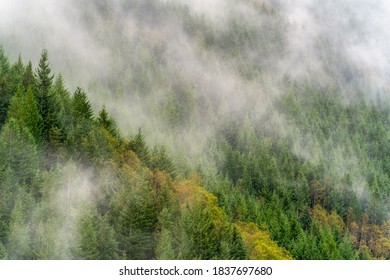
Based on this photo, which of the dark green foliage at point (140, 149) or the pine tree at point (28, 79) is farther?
the dark green foliage at point (140, 149)

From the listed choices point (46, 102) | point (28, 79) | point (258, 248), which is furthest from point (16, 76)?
point (258, 248)

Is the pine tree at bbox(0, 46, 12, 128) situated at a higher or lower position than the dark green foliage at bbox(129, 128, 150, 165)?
higher

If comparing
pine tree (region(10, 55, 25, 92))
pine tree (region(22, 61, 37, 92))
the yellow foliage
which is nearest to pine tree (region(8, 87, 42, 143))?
pine tree (region(10, 55, 25, 92))

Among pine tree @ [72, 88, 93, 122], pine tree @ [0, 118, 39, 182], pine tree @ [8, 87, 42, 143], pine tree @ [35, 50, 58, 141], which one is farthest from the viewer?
pine tree @ [72, 88, 93, 122]

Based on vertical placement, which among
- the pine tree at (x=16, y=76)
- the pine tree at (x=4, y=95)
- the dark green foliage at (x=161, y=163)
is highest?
the pine tree at (x=16, y=76)

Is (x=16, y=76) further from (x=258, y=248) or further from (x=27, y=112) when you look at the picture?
(x=258, y=248)

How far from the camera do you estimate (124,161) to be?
7244 cm

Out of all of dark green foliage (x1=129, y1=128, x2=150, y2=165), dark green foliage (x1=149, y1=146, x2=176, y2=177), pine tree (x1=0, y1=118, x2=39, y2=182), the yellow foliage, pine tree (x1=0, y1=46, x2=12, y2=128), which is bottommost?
the yellow foliage

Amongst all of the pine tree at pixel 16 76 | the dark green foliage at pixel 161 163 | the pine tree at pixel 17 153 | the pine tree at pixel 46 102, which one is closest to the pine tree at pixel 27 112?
the pine tree at pixel 46 102

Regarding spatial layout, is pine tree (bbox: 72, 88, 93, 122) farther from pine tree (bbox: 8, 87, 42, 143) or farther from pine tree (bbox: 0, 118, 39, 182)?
pine tree (bbox: 0, 118, 39, 182)

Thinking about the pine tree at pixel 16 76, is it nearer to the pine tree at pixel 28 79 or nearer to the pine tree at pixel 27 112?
the pine tree at pixel 28 79

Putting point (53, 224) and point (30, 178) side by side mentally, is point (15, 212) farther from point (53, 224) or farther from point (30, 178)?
point (30, 178)
